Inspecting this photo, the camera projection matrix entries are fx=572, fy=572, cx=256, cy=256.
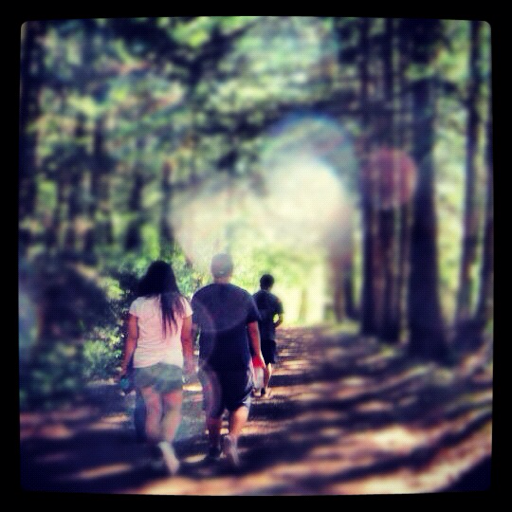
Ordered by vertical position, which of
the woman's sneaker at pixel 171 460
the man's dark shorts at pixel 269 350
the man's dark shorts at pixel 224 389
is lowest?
the woman's sneaker at pixel 171 460

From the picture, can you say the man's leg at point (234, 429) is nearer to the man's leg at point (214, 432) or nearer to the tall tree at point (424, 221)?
the man's leg at point (214, 432)

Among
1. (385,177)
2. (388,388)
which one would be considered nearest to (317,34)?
(385,177)

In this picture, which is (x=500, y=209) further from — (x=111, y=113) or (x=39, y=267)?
(x=39, y=267)

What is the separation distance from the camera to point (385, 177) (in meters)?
2.46

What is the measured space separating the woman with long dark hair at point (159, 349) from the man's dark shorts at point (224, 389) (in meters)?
0.09

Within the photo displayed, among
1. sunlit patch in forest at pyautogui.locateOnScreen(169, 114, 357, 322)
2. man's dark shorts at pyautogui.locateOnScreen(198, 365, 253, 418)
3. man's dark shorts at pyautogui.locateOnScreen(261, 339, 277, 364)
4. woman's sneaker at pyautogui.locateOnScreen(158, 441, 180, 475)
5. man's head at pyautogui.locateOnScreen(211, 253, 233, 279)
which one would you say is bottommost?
woman's sneaker at pyautogui.locateOnScreen(158, 441, 180, 475)

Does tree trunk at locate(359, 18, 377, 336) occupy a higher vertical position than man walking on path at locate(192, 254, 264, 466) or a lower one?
higher

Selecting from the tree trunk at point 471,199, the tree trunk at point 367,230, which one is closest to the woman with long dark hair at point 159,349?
the tree trunk at point 367,230

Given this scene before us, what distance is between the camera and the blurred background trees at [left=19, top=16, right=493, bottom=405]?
243 centimetres

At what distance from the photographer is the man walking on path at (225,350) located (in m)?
2.40

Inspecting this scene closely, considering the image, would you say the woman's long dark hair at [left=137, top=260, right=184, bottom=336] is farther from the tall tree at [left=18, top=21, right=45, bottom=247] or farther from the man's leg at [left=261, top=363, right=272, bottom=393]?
the tall tree at [left=18, top=21, right=45, bottom=247]

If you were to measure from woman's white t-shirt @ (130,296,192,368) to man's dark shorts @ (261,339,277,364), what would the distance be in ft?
1.14

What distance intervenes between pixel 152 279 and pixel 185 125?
0.67 meters

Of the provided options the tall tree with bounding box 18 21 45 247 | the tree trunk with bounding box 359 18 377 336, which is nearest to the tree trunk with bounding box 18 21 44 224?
the tall tree with bounding box 18 21 45 247
